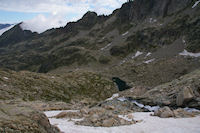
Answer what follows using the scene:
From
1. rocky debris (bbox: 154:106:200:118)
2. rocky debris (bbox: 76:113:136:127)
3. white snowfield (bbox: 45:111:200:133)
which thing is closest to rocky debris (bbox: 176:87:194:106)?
rocky debris (bbox: 154:106:200:118)

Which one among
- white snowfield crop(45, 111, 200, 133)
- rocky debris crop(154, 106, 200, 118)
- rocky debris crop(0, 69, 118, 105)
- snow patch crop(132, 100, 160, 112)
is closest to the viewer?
white snowfield crop(45, 111, 200, 133)

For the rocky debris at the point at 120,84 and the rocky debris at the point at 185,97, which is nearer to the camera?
the rocky debris at the point at 185,97

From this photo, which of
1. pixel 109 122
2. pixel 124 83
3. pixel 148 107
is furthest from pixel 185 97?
pixel 124 83

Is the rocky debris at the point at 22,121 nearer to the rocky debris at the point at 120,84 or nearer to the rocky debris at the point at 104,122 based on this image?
the rocky debris at the point at 104,122

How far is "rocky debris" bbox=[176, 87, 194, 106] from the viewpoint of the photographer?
22.6m

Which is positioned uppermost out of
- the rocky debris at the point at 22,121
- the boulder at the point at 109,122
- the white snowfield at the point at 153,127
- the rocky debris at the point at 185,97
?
the rocky debris at the point at 22,121

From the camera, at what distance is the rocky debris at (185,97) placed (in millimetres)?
22603

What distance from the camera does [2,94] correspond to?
2003 inches

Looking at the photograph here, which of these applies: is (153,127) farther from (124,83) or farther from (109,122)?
(124,83)

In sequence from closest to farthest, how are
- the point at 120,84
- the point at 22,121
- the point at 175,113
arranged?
1. the point at 22,121
2. the point at 175,113
3. the point at 120,84

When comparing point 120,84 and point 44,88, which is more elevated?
point 44,88

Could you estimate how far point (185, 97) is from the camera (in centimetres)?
2273

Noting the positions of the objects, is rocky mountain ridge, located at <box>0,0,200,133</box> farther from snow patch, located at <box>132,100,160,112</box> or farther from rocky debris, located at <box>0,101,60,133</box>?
snow patch, located at <box>132,100,160,112</box>

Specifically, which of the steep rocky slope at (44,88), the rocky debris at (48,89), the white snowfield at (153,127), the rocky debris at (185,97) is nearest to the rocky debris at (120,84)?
the rocky debris at (48,89)
